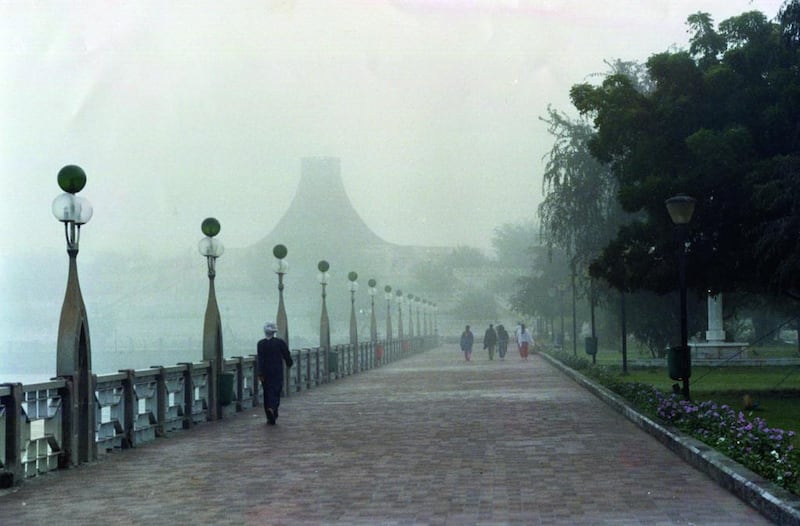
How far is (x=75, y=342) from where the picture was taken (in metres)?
14.7

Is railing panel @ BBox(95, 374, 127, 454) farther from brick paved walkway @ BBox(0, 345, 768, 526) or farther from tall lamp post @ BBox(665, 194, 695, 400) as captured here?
tall lamp post @ BBox(665, 194, 695, 400)

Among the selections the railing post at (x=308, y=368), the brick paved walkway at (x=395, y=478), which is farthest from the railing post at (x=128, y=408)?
the railing post at (x=308, y=368)

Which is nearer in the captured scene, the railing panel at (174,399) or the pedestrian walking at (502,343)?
the railing panel at (174,399)

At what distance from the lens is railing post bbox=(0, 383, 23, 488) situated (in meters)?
12.4

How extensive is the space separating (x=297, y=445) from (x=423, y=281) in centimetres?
16645

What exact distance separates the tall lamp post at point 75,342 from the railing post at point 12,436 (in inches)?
62.8

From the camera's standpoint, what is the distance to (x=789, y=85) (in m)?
24.5

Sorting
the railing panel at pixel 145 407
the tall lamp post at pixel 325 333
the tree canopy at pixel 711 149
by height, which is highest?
the tree canopy at pixel 711 149

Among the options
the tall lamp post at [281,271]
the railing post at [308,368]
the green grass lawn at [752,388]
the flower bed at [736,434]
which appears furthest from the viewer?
the railing post at [308,368]

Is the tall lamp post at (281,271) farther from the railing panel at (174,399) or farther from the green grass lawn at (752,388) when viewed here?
the railing panel at (174,399)

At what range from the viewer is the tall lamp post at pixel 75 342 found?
47.4 feet

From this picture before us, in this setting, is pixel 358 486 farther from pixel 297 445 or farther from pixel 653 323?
pixel 653 323

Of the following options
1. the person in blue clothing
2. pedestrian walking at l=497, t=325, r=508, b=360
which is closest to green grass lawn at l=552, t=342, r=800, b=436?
the person in blue clothing

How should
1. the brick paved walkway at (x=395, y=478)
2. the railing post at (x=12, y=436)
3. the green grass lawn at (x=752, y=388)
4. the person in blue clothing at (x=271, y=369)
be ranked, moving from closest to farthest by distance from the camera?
the brick paved walkway at (x=395, y=478)
the railing post at (x=12, y=436)
the person in blue clothing at (x=271, y=369)
the green grass lawn at (x=752, y=388)
